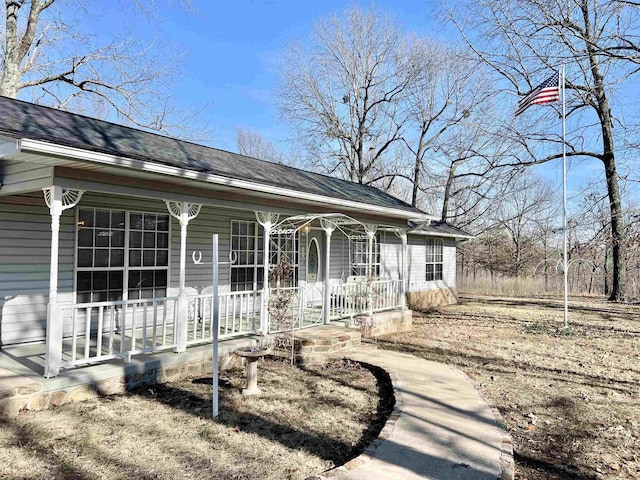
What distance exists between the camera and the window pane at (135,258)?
24.9 ft

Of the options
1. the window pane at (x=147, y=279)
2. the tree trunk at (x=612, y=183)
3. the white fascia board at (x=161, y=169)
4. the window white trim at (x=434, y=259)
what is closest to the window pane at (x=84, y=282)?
the window pane at (x=147, y=279)

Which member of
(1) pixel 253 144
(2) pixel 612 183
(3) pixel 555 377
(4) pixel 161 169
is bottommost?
(3) pixel 555 377

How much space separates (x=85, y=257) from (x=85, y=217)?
65 cm

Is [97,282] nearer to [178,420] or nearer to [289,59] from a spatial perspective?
[178,420]

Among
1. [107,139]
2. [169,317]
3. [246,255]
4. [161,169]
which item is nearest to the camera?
[161,169]

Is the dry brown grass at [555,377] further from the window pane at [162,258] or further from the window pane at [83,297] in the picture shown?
the window pane at [83,297]

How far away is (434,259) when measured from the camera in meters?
17.8

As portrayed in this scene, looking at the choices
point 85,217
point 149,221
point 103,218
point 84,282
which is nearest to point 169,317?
point 84,282

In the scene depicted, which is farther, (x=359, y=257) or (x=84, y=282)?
(x=359, y=257)

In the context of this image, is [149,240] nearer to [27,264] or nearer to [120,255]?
[120,255]

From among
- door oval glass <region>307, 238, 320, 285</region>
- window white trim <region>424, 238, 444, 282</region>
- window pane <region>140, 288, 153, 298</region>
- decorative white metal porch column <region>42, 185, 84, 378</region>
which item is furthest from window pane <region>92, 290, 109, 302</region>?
window white trim <region>424, 238, 444, 282</region>

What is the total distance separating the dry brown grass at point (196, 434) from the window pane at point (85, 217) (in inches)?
115

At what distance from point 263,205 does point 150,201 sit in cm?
202

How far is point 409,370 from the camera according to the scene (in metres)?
6.84
